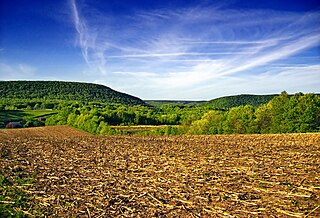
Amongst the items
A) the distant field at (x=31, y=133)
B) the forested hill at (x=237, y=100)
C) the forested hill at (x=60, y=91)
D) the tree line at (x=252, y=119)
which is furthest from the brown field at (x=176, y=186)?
the forested hill at (x=60, y=91)

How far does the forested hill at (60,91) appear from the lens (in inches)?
5141

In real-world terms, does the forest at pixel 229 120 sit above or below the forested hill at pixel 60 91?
below

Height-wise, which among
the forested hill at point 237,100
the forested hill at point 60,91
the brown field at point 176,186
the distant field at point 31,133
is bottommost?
the distant field at point 31,133

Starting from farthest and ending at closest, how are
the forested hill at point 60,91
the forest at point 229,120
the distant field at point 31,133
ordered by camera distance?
1. the forested hill at point 60,91
2. the forest at point 229,120
3. the distant field at point 31,133

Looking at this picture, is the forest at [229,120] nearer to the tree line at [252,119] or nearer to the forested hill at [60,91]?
the tree line at [252,119]

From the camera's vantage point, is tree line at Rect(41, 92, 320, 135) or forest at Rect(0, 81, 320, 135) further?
forest at Rect(0, 81, 320, 135)

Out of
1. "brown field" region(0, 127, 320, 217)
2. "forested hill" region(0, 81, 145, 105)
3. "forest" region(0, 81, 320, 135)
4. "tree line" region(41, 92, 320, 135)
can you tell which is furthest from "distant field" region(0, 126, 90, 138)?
"forested hill" region(0, 81, 145, 105)

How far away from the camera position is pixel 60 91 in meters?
147

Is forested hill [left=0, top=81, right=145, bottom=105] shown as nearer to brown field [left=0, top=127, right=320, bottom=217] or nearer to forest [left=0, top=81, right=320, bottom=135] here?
forest [left=0, top=81, right=320, bottom=135]

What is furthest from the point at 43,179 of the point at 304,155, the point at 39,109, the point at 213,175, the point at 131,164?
the point at 39,109

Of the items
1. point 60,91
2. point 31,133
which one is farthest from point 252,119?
point 60,91

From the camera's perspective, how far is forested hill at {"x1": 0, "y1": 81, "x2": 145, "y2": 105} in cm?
13057

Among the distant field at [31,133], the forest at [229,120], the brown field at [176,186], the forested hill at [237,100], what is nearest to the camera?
the brown field at [176,186]

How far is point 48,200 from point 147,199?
2.58m
